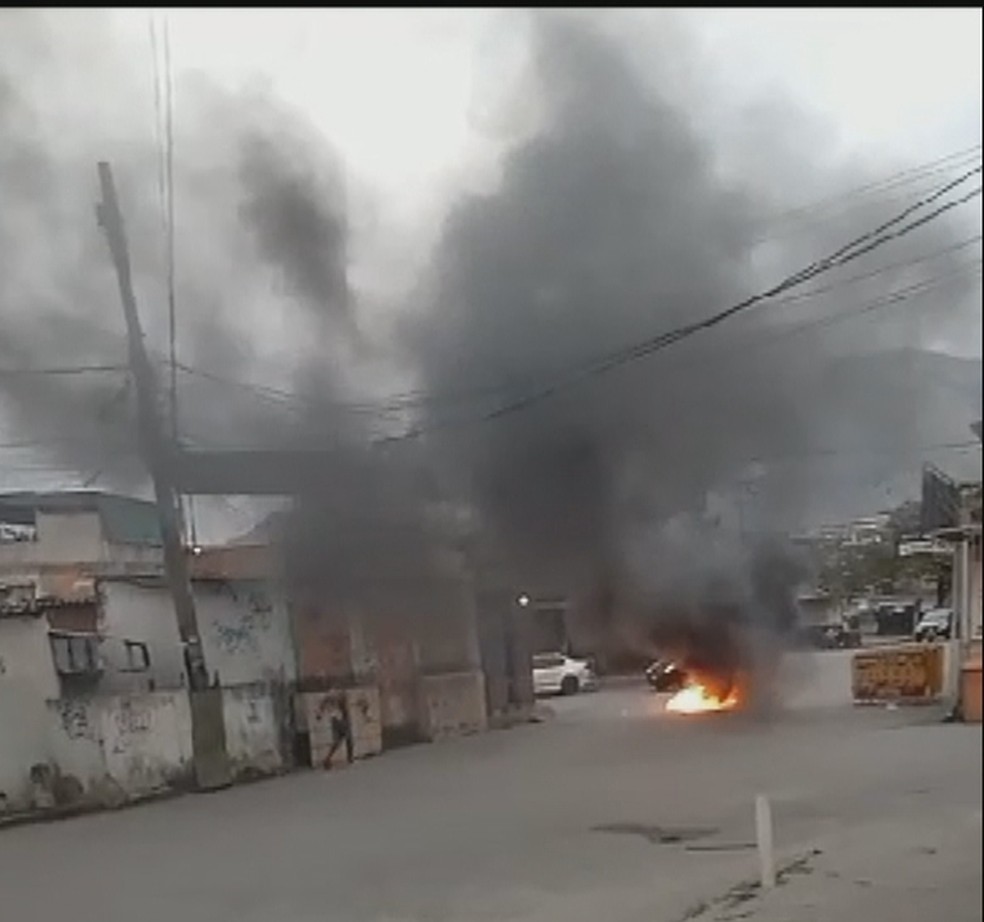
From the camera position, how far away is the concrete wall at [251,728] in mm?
2273

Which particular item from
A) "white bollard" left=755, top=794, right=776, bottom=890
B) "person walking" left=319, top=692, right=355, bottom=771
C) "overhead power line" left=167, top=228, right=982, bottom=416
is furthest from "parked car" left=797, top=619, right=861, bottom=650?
"person walking" left=319, top=692, right=355, bottom=771

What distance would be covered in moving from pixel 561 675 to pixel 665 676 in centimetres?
18

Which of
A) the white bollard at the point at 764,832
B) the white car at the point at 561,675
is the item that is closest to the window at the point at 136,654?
the white car at the point at 561,675

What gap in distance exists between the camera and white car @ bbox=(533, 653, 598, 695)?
230 cm

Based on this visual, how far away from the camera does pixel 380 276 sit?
7.71ft

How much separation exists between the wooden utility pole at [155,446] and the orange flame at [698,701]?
796 millimetres

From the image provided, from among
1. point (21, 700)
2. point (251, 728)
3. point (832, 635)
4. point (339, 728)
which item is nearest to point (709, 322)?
point (832, 635)

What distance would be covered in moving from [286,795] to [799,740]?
0.87m

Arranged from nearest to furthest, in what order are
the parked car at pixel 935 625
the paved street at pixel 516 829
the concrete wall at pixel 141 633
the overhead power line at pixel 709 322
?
the parked car at pixel 935 625, the overhead power line at pixel 709 322, the paved street at pixel 516 829, the concrete wall at pixel 141 633

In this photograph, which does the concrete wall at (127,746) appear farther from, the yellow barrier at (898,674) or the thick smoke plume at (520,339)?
the yellow barrier at (898,674)

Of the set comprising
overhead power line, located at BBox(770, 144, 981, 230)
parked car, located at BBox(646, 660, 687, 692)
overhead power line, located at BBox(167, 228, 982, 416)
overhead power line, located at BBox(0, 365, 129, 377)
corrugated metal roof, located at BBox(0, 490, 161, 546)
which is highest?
overhead power line, located at BBox(770, 144, 981, 230)

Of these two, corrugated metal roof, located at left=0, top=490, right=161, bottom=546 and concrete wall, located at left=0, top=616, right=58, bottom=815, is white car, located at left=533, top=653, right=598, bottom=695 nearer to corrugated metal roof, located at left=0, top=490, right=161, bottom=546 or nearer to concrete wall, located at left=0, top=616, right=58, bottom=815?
corrugated metal roof, located at left=0, top=490, right=161, bottom=546

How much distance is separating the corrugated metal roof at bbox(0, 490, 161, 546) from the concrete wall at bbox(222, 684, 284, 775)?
11.6 inches

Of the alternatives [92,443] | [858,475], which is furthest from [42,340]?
[858,475]
